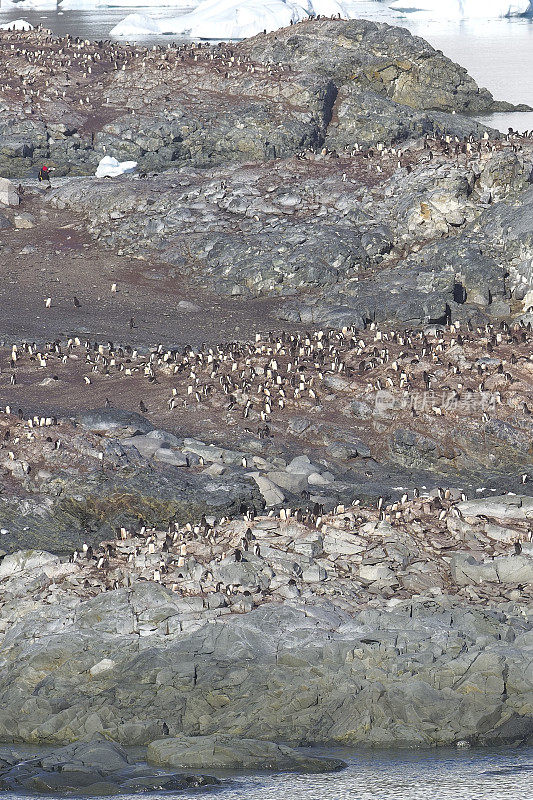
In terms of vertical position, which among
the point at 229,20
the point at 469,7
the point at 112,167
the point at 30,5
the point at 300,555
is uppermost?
the point at 30,5

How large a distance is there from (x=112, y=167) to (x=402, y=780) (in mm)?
35650

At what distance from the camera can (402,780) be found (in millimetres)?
14758

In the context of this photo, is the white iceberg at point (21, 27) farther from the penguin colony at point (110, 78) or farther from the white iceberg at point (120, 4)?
the white iceberg at point (120, 4)

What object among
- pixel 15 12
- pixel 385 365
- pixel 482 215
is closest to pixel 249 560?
pixel 385 365

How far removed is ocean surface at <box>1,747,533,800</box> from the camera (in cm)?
1434

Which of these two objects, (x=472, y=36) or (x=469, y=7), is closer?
(x=472, y=36)

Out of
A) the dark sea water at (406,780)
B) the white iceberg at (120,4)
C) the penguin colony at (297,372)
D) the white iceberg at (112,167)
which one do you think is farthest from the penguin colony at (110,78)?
the white iceberg at (120,4)

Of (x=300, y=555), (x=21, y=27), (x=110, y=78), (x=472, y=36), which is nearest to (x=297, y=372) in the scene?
(x=300, y=555)

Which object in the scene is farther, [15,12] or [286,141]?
[15,12]

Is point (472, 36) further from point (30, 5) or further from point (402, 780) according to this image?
point (402, 780)

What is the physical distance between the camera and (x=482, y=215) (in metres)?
36.2

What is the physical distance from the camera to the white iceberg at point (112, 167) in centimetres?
4578

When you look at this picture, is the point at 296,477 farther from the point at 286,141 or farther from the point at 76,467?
the point at 286,141

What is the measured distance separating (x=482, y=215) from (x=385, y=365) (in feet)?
36.6
